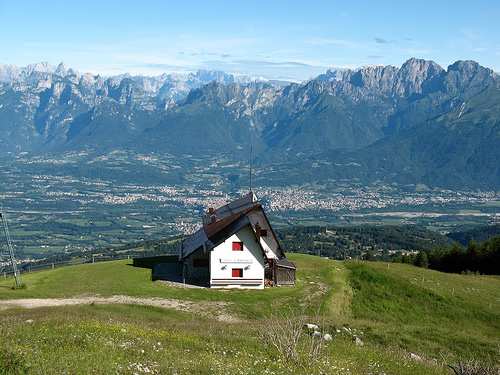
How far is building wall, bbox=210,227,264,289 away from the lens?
152 feet

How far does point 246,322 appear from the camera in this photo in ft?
112

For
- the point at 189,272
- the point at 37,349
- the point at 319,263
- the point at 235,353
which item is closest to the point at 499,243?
the point at 319,263

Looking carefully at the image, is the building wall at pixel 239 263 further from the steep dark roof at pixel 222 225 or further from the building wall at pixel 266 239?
the building wall at pixel 266 239

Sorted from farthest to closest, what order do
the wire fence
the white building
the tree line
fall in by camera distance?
the wire fence
the tree line
the white building

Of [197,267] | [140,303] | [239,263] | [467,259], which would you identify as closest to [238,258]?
[239,263]

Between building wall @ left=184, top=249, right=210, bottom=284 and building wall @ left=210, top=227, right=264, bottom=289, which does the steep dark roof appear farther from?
building wall @ left=210, top=227, right=264, bottom=289

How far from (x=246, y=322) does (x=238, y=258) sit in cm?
1250

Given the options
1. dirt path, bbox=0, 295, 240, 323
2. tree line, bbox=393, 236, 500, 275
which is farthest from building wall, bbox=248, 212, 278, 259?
tree line, bbox=393, 236, 500, 275

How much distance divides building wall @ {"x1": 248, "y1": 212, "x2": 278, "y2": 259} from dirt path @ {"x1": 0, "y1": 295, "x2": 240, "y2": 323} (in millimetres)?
10437

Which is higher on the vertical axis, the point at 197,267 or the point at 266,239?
the point at 266,239

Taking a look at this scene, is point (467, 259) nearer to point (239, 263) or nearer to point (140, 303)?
point (239, 263)

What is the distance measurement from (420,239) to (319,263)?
123m

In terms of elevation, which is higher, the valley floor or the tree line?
the valley floor

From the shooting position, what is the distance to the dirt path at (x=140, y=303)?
124 feet
